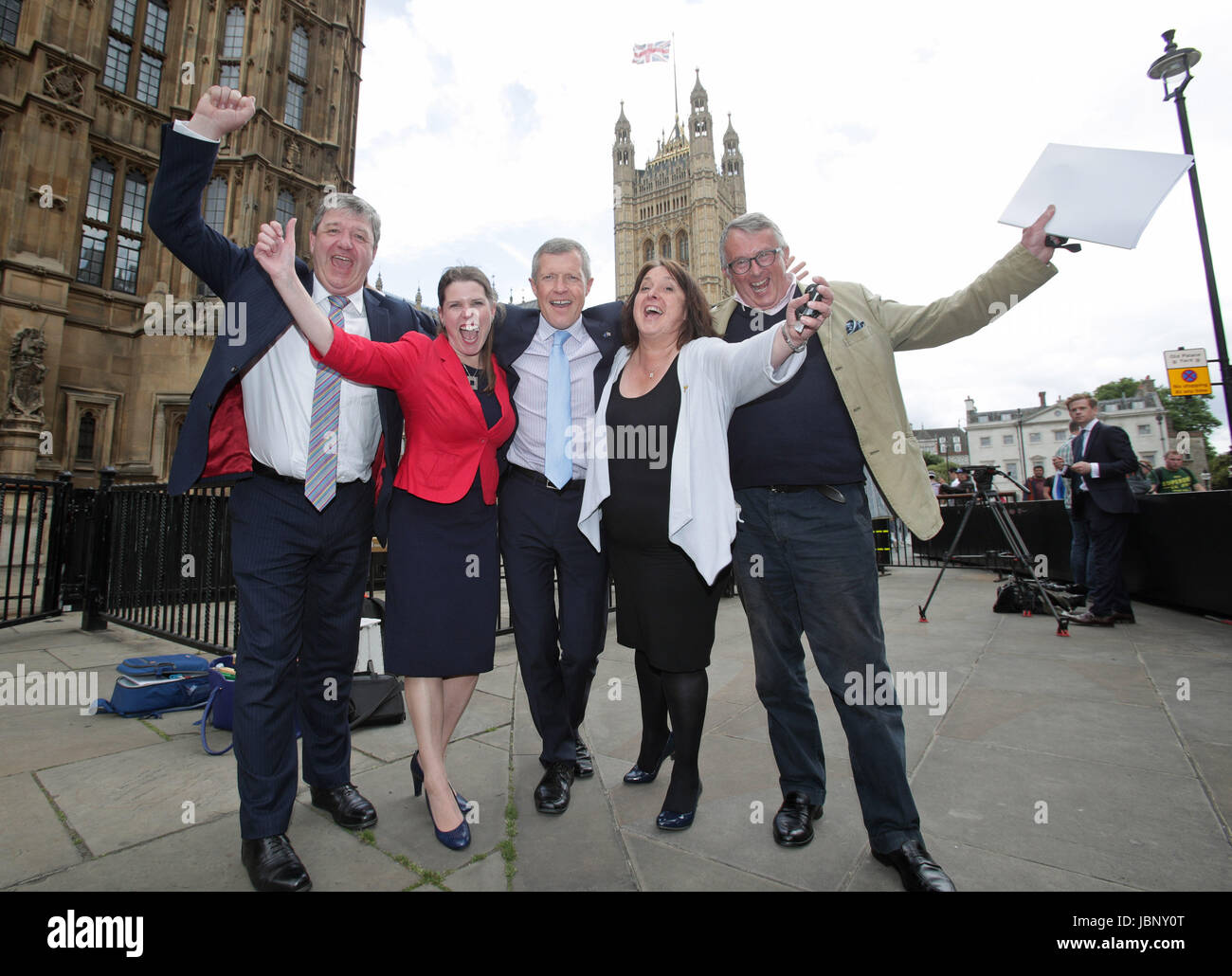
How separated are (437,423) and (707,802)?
1.99 m

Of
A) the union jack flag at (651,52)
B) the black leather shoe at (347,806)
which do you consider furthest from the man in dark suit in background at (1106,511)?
the union jack flag at (651,52)

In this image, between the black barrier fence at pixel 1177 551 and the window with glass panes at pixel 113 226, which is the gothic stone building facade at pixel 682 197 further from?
the black barrier fence at pixel 1177 551

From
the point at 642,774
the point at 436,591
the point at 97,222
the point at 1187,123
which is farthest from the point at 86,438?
the point at 1187,123

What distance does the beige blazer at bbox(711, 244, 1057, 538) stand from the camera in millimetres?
2074

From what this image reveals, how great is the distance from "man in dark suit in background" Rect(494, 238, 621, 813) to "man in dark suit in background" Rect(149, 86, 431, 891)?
1.89ft

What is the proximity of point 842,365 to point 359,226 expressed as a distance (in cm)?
209

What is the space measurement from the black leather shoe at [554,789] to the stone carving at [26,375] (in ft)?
47.6

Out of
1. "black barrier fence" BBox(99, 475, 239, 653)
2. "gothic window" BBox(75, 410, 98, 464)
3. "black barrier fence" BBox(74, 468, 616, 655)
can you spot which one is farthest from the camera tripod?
"gothic window" BBox(75, 410, 98, 464)

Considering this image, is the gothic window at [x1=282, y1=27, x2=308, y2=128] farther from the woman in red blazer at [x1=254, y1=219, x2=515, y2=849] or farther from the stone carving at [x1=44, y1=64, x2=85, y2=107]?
the woman in red blazer at [x1=254, y1=219, x2=515, y2=849]

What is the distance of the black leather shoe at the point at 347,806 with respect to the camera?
2.28 meters

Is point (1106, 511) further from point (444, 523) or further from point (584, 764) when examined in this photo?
point (444, 523)

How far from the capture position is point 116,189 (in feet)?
44.9
